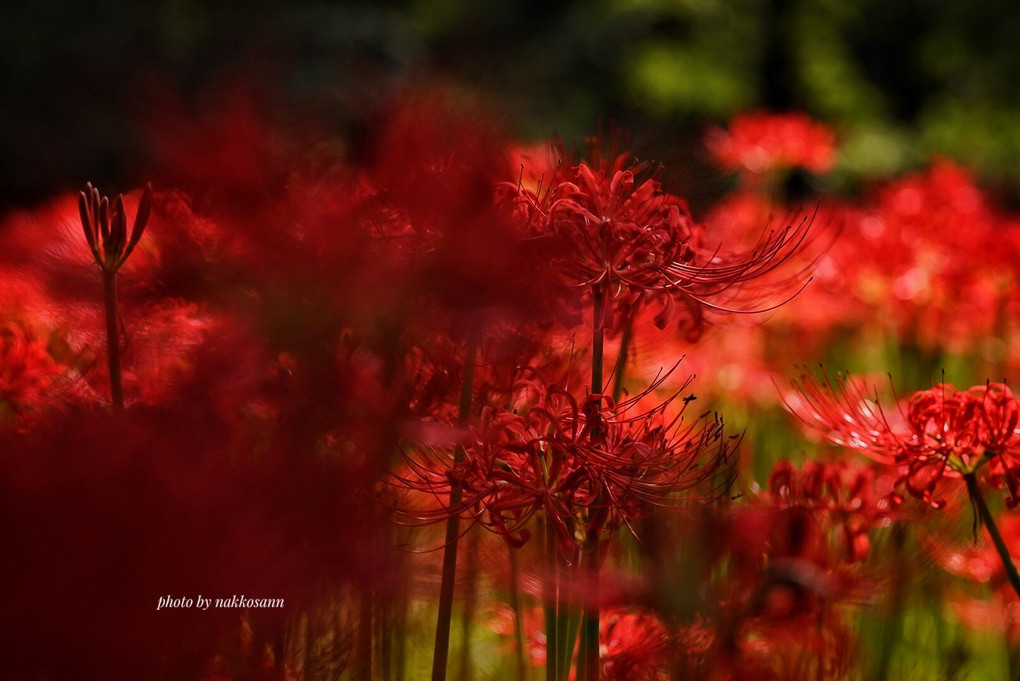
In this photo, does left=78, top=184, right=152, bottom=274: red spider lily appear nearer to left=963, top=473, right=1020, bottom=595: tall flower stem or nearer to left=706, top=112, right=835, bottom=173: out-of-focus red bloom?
left=963, top=473, right=1020, bottom=595: tall flower stem

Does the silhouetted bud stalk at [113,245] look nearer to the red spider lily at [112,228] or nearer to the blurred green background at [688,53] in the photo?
the red spider lily at [112,228]

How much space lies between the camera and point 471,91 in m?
0.67

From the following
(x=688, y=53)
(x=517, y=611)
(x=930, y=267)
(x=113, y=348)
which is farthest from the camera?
(x=688, y=53)

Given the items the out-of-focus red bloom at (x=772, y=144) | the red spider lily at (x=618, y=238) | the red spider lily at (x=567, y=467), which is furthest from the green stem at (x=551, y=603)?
the out-of-focus red bloom at (x=772, y=144)

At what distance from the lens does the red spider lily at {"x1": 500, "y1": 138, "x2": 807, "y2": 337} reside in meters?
0.55

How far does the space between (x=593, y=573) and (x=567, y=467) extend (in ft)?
0.22

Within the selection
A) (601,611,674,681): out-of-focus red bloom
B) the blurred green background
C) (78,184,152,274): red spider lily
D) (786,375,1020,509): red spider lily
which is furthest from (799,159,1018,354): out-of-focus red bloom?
the blurred green background

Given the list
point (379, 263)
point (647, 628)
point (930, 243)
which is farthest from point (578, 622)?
point (930, 243)

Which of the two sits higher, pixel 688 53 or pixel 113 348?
pixel 688 53

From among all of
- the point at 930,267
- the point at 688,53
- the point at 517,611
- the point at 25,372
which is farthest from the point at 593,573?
the point at 688,53

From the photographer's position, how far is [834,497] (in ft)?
2.38

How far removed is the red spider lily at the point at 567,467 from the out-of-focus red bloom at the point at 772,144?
4.20ft

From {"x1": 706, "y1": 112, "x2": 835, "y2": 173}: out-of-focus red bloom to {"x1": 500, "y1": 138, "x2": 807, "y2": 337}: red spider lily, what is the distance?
121cm

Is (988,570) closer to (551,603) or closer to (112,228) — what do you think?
(551,603)
